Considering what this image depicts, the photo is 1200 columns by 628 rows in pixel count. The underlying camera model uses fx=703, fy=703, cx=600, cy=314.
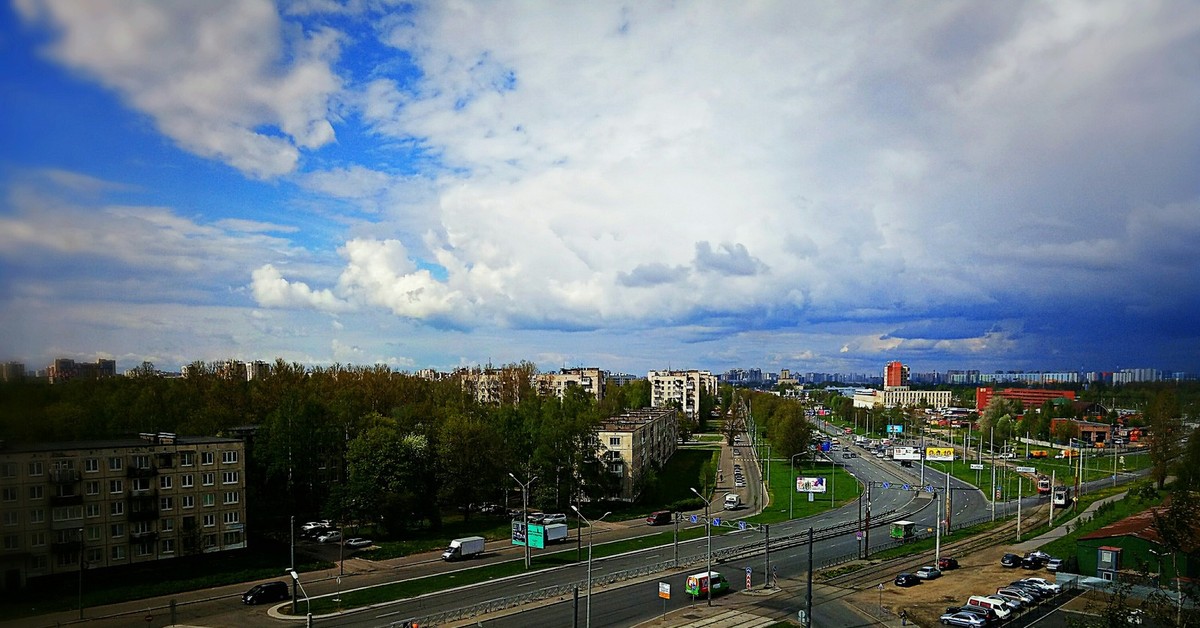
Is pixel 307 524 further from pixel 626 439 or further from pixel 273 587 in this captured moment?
pixel 626 439

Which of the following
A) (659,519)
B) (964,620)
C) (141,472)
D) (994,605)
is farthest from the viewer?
(659,519)

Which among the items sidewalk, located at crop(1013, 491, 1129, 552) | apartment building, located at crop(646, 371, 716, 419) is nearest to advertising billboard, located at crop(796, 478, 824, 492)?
sidewalk, located at crop(1013, 491, 1129, 552)

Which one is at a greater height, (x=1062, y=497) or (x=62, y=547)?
(x=62, y=547)

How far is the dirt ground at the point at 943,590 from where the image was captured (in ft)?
125

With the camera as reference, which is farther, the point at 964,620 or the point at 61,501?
the point at 964,620

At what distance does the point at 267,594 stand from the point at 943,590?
129ft

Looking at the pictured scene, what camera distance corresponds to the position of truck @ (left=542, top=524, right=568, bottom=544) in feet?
177

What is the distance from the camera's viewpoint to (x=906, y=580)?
143 feet

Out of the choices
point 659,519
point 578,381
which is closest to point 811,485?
point 659,519

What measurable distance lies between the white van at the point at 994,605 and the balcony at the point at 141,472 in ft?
160

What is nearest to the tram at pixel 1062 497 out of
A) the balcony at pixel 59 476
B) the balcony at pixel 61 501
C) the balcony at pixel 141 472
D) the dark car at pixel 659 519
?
the dark car at pixel 659 519

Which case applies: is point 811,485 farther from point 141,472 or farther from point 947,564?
point 141,472

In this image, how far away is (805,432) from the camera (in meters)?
105

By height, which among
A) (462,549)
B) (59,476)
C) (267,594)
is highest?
(59,476)
